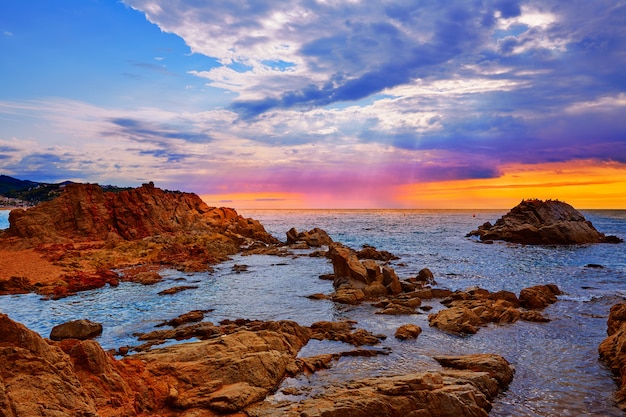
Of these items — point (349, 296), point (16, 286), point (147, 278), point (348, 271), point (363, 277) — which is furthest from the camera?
point (147, 278)

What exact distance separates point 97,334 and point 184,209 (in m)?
62.7

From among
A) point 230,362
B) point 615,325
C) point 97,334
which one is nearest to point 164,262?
point 97,334

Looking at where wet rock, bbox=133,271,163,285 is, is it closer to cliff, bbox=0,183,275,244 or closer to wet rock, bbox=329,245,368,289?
wet rock, bbox=329,245,368,289

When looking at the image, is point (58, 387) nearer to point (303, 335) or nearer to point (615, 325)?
point (303, 335)

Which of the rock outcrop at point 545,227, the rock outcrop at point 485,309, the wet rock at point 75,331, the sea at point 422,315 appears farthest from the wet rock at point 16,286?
the rock outcrop at point 545,227

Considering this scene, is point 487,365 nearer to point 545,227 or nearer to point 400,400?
point 400,400

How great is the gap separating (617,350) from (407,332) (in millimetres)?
8724

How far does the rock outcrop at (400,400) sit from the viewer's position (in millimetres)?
10891

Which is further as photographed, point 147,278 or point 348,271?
point 147,278

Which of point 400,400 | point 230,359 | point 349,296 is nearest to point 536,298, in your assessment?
point 349,296

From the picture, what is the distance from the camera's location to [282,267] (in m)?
47.4

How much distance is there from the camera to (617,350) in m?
15.9

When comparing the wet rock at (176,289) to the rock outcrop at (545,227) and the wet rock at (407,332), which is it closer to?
the wet rock at (407,332)

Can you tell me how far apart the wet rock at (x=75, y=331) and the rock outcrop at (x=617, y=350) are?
23091 millimetres
